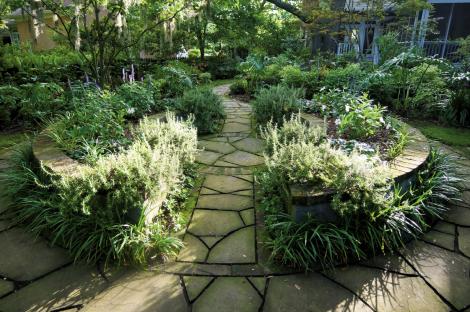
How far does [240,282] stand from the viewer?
6.89ft

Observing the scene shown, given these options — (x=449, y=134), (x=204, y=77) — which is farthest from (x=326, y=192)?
(x=204, y=77)

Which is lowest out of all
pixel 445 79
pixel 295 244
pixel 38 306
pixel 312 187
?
pixel 38 306

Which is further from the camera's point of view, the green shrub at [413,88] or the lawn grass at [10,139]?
the green shrub at [413,88]

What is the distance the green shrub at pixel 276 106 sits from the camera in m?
4.83

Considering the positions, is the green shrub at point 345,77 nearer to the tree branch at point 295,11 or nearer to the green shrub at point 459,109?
the green shrub at point 459,109

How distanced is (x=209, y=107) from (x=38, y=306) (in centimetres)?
355

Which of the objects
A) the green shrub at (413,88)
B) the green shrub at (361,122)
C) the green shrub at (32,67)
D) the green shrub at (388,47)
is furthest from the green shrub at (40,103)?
the green shrub at (388,47)

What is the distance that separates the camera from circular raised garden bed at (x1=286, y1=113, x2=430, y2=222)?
7.80 feet

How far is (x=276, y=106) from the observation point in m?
4.83

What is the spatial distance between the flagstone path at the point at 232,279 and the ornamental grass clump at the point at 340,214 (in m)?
0.10

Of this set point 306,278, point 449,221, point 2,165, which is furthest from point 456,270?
point 2,165

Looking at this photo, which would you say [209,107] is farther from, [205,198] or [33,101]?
[33,101]

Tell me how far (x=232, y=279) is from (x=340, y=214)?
3.02ft

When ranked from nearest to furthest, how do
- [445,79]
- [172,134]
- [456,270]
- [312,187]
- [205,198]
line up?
[456,270], [312,187], [205,198], [172,134], [445,79]
